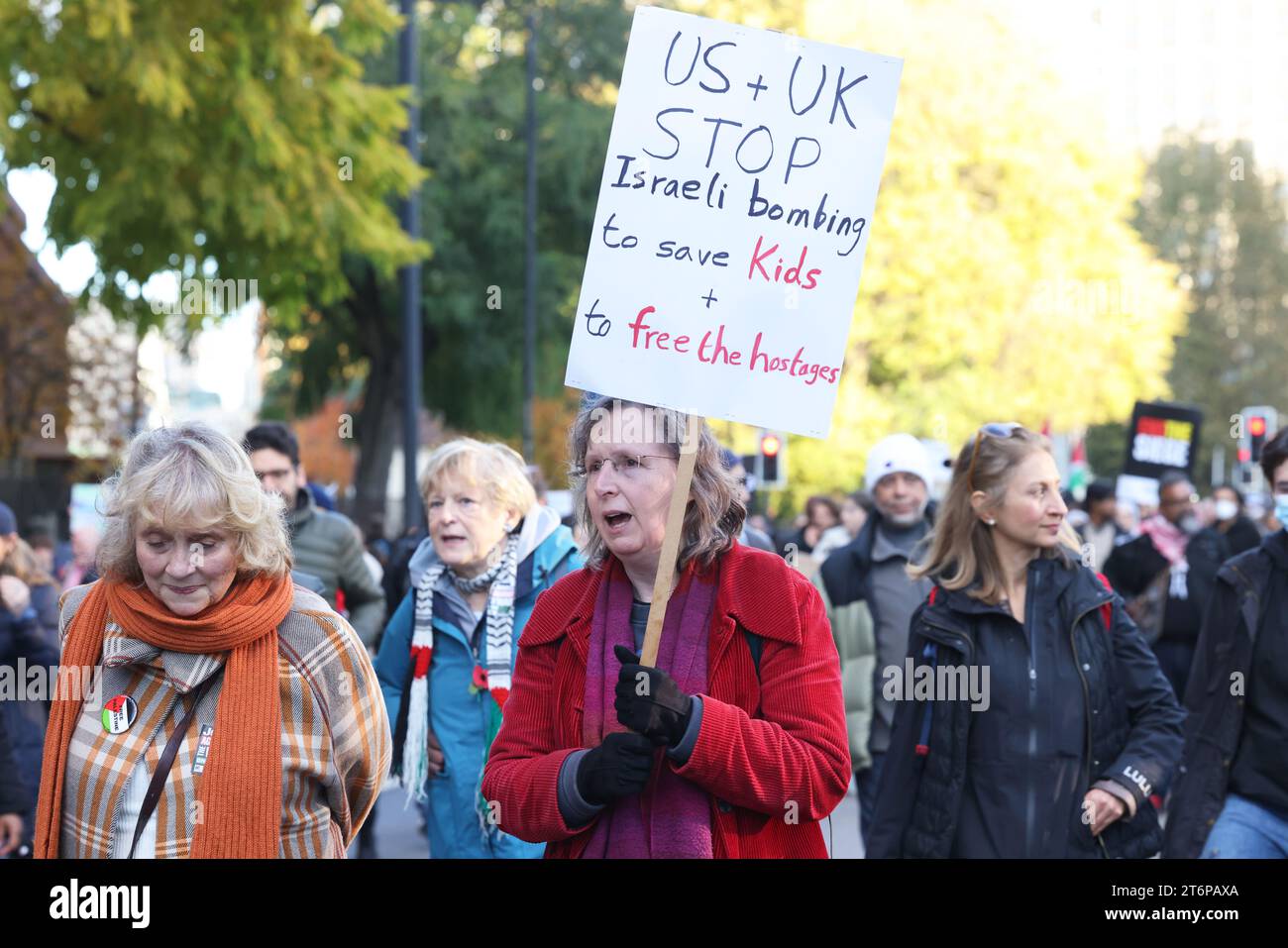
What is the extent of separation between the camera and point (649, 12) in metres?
3.70

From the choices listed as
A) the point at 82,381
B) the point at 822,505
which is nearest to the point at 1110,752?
the point at 822,505

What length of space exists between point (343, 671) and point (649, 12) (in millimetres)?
1556

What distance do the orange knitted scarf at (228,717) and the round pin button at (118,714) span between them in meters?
0.09

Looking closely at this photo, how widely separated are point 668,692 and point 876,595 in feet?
13.2

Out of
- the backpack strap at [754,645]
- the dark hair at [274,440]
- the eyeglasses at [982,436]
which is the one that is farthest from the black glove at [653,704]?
the dark hair at [274,440]

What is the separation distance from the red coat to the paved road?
5.83 metres

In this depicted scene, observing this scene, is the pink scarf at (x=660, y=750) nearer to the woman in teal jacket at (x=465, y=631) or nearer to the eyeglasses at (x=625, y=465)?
the eyeglasses at (x=625, y=465)

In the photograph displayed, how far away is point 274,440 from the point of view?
683 cm

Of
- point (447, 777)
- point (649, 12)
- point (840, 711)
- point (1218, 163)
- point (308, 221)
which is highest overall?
point (1218, 163)

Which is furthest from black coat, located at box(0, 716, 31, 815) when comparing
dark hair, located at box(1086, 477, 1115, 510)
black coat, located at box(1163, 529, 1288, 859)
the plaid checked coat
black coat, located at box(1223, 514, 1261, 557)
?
black coat, located at box(1223, 514, 1261, 557)

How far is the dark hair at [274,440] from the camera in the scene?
6.82 m

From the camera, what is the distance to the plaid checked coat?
3.48 m
